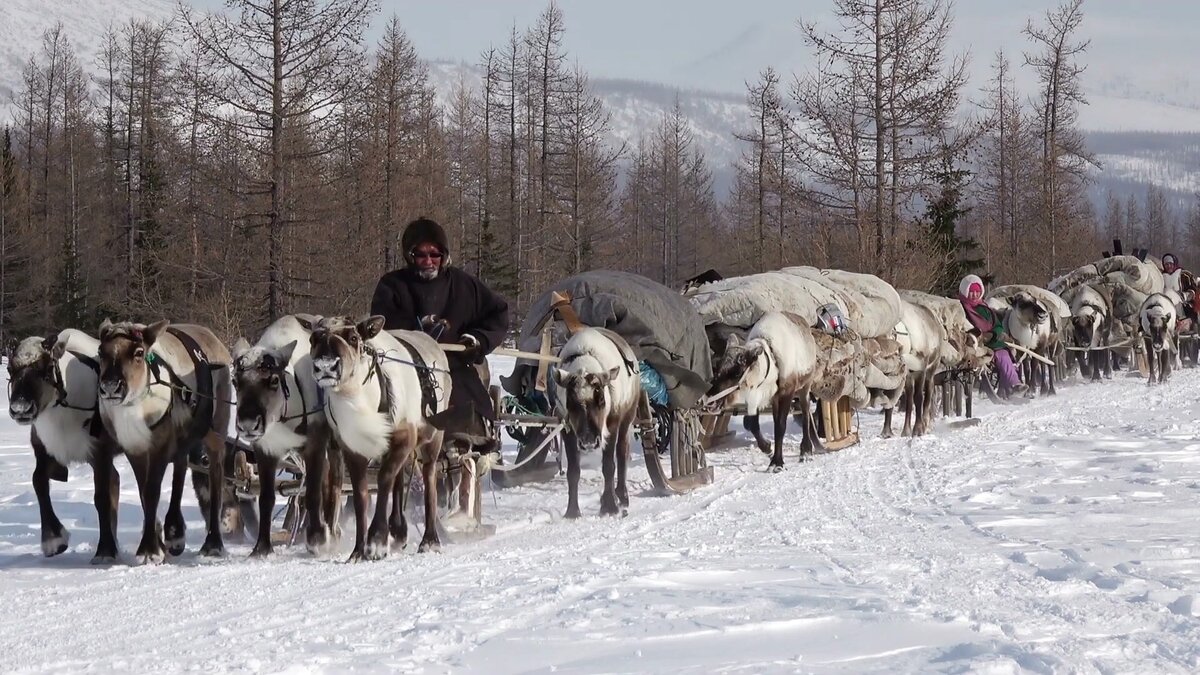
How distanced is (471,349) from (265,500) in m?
1.83

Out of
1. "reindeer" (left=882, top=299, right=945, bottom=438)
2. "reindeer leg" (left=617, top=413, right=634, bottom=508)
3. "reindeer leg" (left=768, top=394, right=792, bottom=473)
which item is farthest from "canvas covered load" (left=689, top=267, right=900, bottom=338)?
"reindeer leg" (left=617, top=413, right=634, bottom=508)

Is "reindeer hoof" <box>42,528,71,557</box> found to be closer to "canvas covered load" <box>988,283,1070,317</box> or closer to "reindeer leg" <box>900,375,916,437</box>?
"reindeer leg" <box>900,375,916,437</box>

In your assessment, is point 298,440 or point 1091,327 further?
→ point 1091,327

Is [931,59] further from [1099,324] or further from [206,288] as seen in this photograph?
[206,288]

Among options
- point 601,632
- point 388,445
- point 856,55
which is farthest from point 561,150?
point 601,632

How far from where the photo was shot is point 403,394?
8062 millimetres

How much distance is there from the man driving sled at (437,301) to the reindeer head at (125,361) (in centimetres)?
205

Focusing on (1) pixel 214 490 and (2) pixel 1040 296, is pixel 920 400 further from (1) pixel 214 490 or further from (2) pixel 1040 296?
(1) pixel 214 490

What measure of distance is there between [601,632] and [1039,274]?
114ft

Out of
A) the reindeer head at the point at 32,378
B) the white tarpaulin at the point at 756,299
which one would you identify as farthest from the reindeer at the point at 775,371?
the reindeer head at the point at 32,378

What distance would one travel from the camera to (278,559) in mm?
7988

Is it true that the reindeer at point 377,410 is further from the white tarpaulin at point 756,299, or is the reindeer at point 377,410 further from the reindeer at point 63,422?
the white tarpaulin at point 756,299

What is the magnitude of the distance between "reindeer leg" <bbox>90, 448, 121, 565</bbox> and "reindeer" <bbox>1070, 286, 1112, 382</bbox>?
1914 cm

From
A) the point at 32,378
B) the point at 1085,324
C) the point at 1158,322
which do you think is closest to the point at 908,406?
the point at 1158,322
